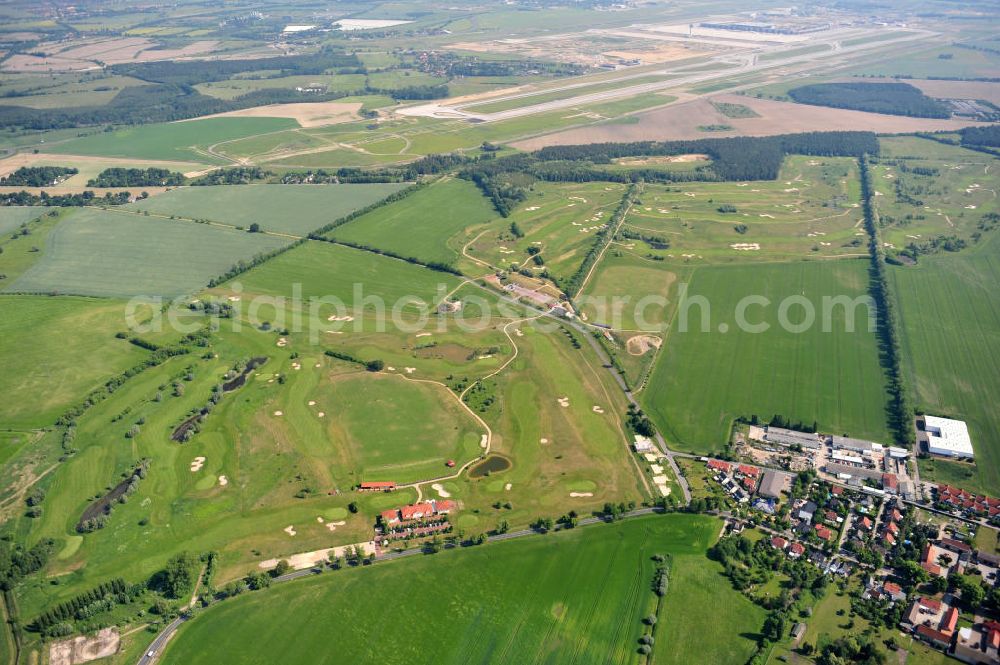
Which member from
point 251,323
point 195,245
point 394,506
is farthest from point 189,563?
point 195,245

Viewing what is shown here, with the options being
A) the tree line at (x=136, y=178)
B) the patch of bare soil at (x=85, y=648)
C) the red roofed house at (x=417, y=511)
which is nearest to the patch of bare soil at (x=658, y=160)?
the tree line at (x=136, y=178)

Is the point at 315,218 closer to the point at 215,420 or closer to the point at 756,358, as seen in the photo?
the point at 215,420

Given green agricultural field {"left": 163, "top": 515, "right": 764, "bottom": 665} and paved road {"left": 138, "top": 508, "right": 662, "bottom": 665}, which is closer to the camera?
paved road {"left": 138, "top": 508, "right": 662, "bottom": 665}

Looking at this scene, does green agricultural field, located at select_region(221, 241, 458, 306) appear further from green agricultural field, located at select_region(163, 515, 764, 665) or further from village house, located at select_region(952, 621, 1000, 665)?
village house, located at select_region(952, 621, 1000, 665)

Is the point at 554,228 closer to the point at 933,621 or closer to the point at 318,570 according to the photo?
the point at 318,570

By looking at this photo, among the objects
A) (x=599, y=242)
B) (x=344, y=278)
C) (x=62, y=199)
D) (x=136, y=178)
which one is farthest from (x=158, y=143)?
(x=599, y=242)

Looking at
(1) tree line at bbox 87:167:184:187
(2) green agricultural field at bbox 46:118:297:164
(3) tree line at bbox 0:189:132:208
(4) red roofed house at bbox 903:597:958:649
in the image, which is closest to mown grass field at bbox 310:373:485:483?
(4) red roofed house at bbox 903:597:958:649

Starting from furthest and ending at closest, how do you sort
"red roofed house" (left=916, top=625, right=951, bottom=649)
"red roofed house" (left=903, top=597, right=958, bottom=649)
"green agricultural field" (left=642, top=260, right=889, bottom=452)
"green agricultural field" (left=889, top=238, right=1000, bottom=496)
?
"green agricultural field" (left=642, top=260, right=889, bottom=452)
"green agricultural field" (left=889, top=238, right=1000, bottom=496)
"red roofed house" (left=903, top=597, right=958, bottom=649)
"red roofed house" (left=916, top=625, right=951, bottom=649)
